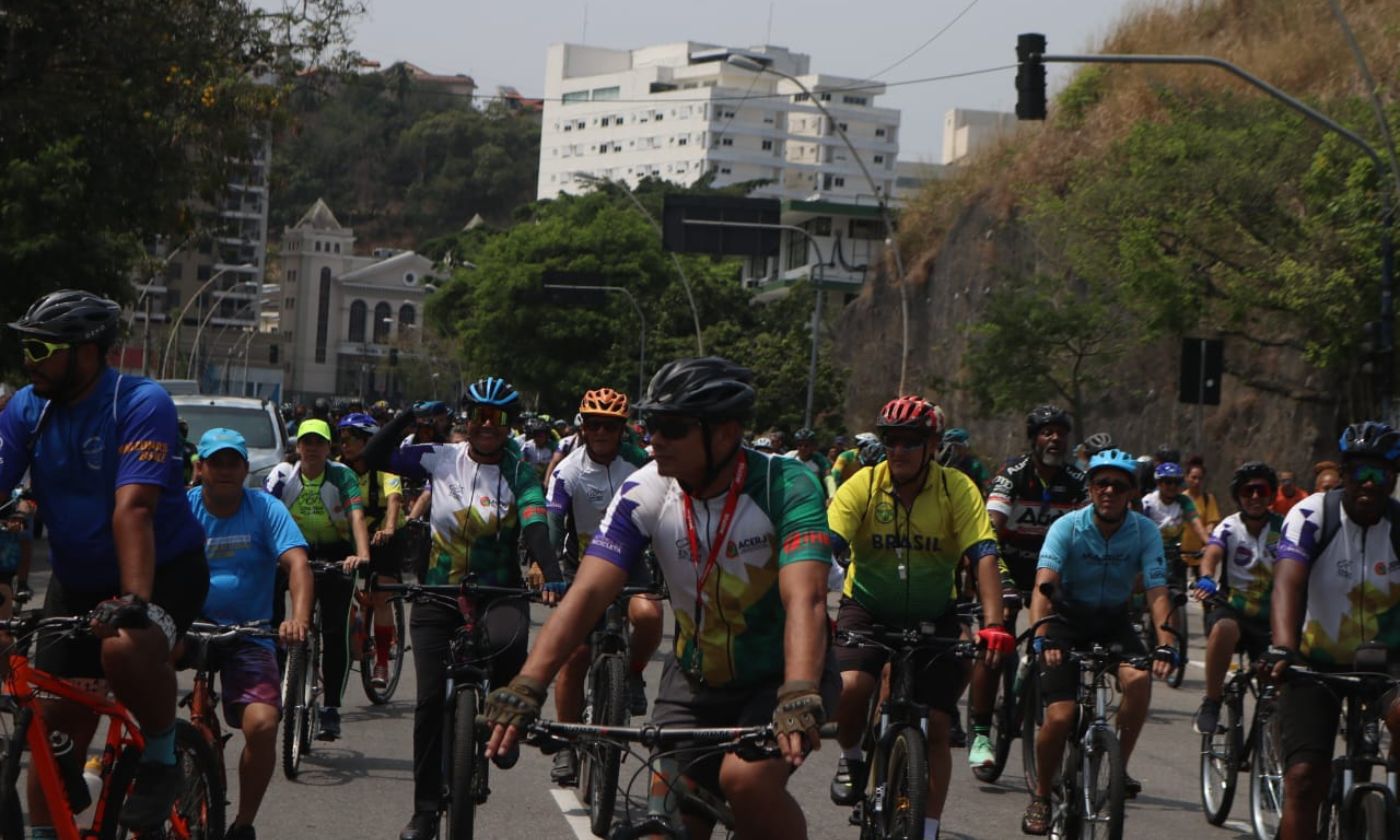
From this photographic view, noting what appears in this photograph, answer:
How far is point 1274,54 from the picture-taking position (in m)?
41.0

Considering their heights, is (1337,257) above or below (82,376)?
above

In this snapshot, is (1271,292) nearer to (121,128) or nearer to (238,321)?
(121,128)

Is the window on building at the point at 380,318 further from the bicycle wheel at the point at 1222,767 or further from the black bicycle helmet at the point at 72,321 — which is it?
the black bicycle helmet at the point at 72,321

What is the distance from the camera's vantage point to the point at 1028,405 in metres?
36.8

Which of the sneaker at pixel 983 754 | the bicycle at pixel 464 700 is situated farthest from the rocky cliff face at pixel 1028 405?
the bicycle at pixel 464 700

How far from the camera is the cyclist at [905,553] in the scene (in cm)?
827

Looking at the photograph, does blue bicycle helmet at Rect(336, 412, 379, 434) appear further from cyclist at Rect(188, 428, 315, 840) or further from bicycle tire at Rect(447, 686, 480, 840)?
bicycle tire at Rect(447, 686, 480, 840)

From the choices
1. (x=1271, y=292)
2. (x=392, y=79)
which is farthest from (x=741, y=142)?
(x=1271, y=292)

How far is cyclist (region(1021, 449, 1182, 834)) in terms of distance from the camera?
902 centimetres

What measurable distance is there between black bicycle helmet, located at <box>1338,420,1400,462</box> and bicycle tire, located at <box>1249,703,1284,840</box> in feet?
8.28

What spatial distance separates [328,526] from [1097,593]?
4950 mm

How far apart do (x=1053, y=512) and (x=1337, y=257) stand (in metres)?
18.1

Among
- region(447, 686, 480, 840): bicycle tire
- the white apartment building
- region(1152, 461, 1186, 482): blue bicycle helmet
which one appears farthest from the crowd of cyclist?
the white apartment building

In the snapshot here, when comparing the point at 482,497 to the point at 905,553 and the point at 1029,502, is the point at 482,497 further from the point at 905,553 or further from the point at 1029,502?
the point at 1029,502
